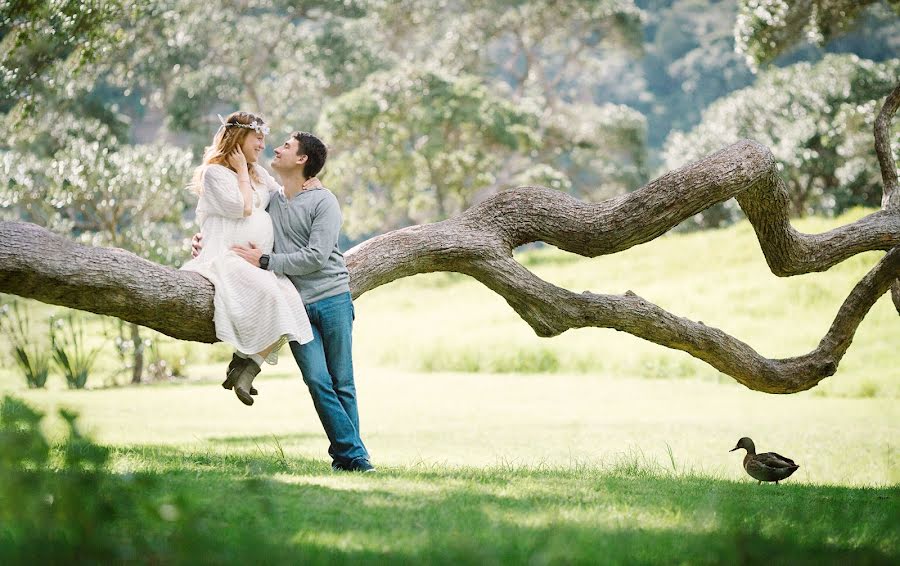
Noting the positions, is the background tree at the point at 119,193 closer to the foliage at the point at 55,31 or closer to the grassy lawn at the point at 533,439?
the grassy lawn at the point at 533,439

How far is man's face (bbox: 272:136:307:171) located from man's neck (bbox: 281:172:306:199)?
57mm

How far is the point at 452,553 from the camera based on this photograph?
10.0 feet

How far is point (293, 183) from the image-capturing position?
5.83 m

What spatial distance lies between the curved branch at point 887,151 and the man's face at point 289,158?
4.48 metres

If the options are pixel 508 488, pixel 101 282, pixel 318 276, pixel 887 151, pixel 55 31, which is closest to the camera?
pixel 508 488

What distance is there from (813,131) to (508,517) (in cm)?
2675

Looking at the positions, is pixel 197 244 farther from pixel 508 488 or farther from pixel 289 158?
pixel 508 488

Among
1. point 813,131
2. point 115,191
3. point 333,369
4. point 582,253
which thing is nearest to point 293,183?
point 333,369

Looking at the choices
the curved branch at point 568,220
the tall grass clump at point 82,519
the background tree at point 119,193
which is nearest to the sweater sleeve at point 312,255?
the curved branch at point 568,220

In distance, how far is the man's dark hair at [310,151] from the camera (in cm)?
576

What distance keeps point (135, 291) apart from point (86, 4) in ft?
20.8

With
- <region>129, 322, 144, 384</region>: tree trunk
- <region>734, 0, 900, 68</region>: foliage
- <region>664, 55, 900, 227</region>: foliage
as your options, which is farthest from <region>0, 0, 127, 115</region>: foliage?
<region>664, 55, 900, 227</region>: foliage

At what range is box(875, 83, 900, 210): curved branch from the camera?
25.4 ft

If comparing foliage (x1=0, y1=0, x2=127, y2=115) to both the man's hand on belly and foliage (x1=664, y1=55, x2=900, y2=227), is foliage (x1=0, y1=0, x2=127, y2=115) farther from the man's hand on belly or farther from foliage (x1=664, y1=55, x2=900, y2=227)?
foliage (x1=664, y1=55, x2=900, y2=227)
